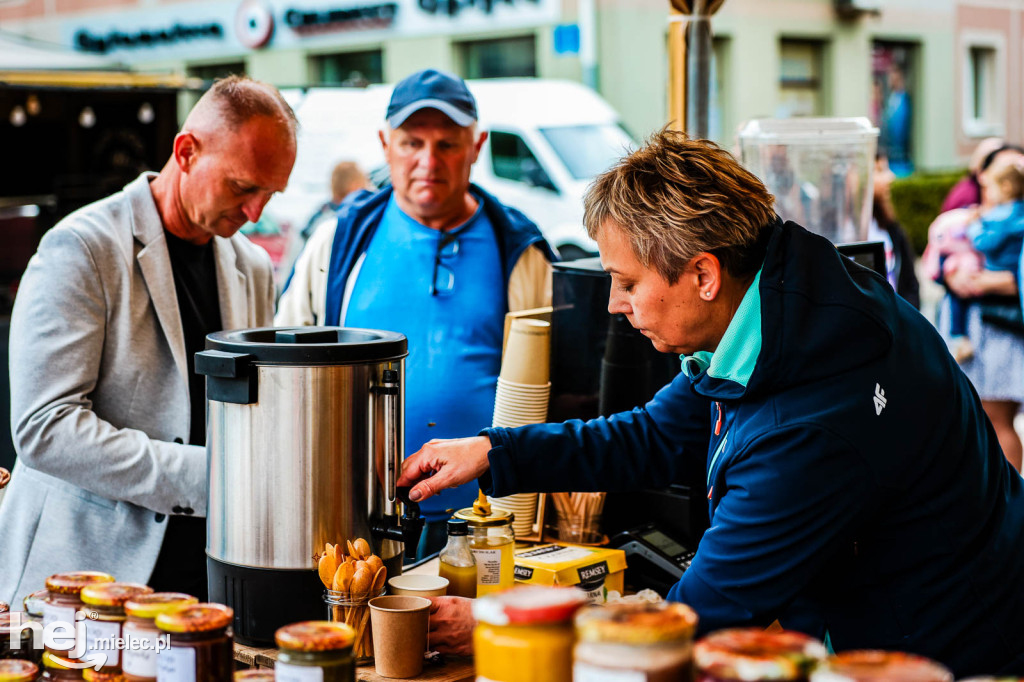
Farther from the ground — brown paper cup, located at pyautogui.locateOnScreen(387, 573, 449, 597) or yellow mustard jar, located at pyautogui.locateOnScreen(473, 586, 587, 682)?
yellow mustard jar, located at pyautogui.locateOnScreen(473, 586, 587, 682)

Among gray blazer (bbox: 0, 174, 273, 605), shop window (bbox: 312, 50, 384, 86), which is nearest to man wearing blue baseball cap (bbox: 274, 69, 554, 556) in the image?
gray blazer (bbox: 0, 174, 273, 605)

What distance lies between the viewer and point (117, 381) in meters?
2.32

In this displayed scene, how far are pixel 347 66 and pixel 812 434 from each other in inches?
585

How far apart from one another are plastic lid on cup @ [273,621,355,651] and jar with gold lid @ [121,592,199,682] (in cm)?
14

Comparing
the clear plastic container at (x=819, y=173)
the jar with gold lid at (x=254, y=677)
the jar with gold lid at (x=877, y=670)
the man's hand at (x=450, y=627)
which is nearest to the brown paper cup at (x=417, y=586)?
the man's hand at (x=450, y=627)

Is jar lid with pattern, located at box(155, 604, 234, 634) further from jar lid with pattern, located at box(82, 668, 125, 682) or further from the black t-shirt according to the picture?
the black t-shirt

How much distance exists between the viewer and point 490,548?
2.05 meters

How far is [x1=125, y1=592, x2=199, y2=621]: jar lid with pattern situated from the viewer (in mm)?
1400

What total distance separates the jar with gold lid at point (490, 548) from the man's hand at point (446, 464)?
0.07 metres

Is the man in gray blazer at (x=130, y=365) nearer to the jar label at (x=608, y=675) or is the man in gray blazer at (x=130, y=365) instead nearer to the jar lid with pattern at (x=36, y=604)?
the jar lid with pattern at (x=36, y=604)

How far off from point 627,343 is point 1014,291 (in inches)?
147

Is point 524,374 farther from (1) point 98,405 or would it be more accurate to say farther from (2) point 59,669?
(2) point 59,669

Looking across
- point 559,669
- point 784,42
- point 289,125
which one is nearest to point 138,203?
point 289,125

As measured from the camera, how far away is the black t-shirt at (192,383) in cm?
240
